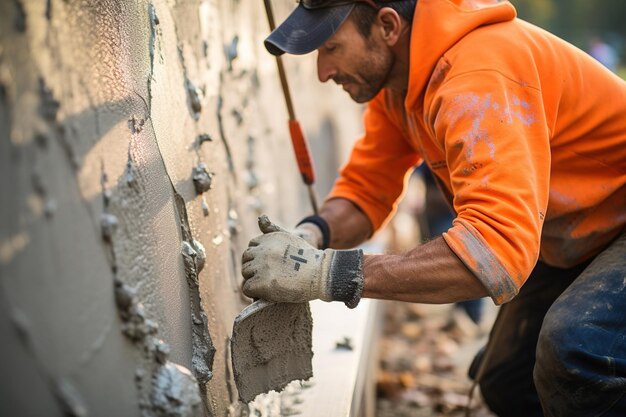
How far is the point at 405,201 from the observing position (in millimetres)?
8922

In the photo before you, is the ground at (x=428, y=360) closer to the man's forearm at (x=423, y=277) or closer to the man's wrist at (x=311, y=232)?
the man's wrist at (x=311, y=232)

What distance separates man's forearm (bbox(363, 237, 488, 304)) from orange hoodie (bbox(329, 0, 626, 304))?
0.13ft

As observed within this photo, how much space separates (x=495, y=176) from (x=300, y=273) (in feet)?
1.93

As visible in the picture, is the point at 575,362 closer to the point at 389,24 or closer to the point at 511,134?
the point at 511,134

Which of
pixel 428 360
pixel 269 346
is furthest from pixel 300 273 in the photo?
pixel 428 360

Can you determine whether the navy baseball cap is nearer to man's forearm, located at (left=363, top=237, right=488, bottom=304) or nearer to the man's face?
the man's face

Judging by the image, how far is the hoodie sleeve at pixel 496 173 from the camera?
1.81m

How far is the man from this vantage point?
1851 millimetres

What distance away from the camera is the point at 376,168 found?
2818 mm

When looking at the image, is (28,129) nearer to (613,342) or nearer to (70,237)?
(70,237)

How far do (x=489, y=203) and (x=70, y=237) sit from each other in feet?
3.52

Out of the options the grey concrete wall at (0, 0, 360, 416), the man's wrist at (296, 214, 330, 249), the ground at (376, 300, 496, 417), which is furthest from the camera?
the ground at (376, 300, 496, 417)

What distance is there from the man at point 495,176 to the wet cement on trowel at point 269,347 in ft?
0.32

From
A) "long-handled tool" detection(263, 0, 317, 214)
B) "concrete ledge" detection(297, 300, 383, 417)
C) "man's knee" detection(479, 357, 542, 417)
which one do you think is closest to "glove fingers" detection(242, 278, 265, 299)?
"concrete ledge" detection(297, 300, 383, 417)
